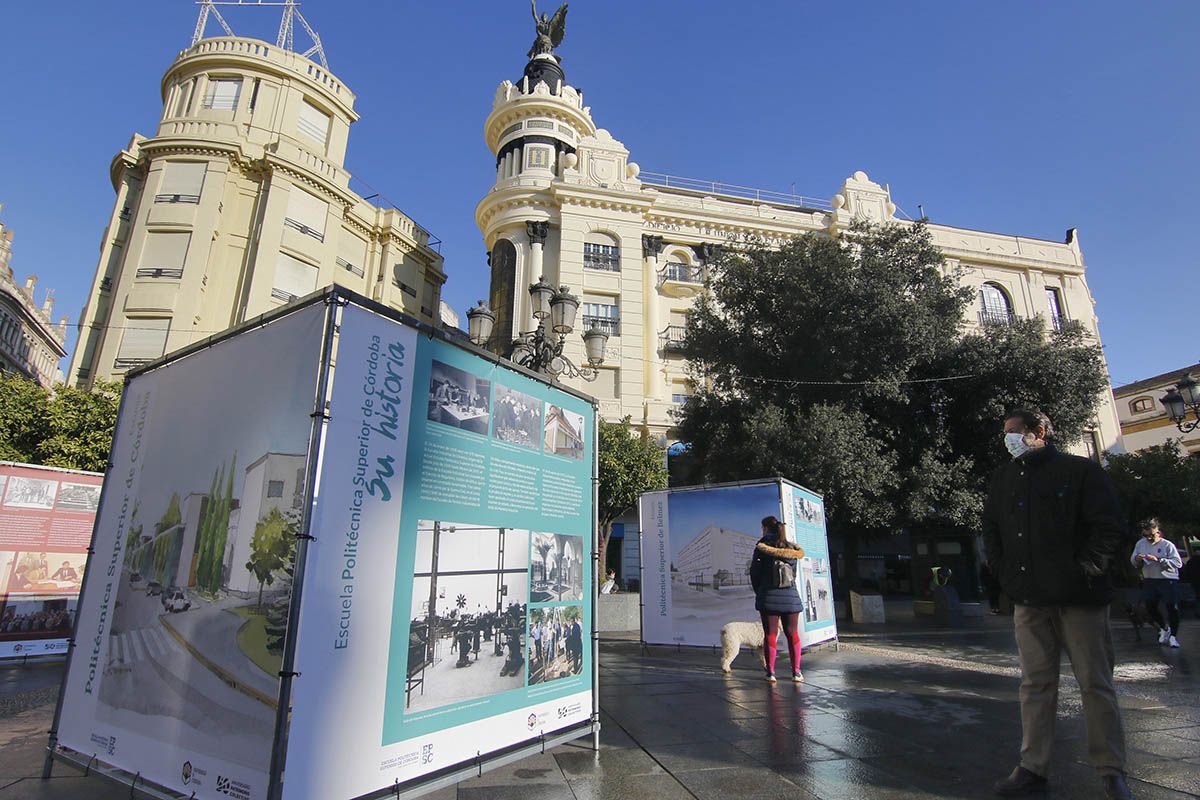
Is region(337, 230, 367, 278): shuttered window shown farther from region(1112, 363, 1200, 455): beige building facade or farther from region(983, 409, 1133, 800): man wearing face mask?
region(1112, 363, 1200, 455): beige building facade

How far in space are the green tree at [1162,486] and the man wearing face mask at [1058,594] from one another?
23853 mm

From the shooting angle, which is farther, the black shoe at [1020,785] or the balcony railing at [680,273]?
the balcony railing at [680,273]

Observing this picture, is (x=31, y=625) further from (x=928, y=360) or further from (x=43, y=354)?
(x=43, y=354)

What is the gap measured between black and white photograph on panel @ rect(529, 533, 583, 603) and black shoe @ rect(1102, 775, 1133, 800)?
2.88 m

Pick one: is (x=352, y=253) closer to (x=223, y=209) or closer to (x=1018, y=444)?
(x=223, y=209)

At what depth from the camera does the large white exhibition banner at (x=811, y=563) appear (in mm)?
8664

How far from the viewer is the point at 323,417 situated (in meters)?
2.72

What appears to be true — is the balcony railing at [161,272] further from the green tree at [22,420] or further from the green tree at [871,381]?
the green tree at [871,381]

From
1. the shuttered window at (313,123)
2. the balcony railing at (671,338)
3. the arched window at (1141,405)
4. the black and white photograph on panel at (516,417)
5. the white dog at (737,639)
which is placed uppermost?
the shuttered window at (313,123)

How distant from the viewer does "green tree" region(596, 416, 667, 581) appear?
1691 centimetres

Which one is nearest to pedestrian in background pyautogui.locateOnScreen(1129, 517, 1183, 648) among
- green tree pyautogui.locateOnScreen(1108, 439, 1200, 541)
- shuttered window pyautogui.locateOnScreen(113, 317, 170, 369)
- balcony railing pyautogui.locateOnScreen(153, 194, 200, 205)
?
green tree pyautogui.locateOnScreen(1108, 439, 1200, 541)

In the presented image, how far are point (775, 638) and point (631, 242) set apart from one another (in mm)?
20552

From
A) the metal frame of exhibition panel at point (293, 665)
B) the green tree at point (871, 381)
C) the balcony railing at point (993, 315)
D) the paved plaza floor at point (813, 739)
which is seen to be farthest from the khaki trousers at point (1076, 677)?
the balcony railing at point (993, 315)

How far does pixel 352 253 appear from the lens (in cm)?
2469
